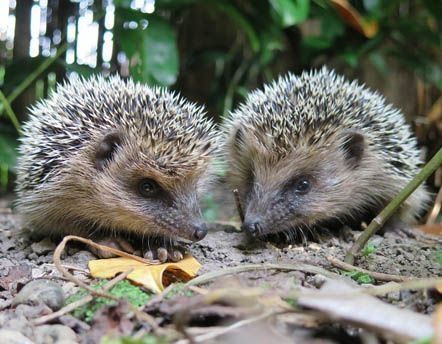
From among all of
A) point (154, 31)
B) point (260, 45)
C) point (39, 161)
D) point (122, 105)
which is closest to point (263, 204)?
point (122, 105)

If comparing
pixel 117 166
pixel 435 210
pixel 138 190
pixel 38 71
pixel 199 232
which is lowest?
pixel 435 210

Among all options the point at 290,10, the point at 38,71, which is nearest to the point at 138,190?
the point at 290,10

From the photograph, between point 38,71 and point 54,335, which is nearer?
point 54,335

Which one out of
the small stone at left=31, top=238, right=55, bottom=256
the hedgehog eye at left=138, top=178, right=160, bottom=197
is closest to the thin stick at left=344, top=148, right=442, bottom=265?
the hedgehog eye at left=138, top=178, right=160, bottom=197

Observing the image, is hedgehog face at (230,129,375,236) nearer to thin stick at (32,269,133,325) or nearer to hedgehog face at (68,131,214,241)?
hedgehog face at (68,131,214,241)

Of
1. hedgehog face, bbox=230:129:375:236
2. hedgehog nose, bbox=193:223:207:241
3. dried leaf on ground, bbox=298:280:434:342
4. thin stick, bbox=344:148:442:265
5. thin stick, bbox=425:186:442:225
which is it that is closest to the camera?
dried leaf on ground, bbox=298:280:434:342

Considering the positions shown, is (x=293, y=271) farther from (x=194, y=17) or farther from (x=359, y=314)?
(x=194, y=17)

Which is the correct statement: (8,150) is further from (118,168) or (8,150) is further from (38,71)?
(118,168)
